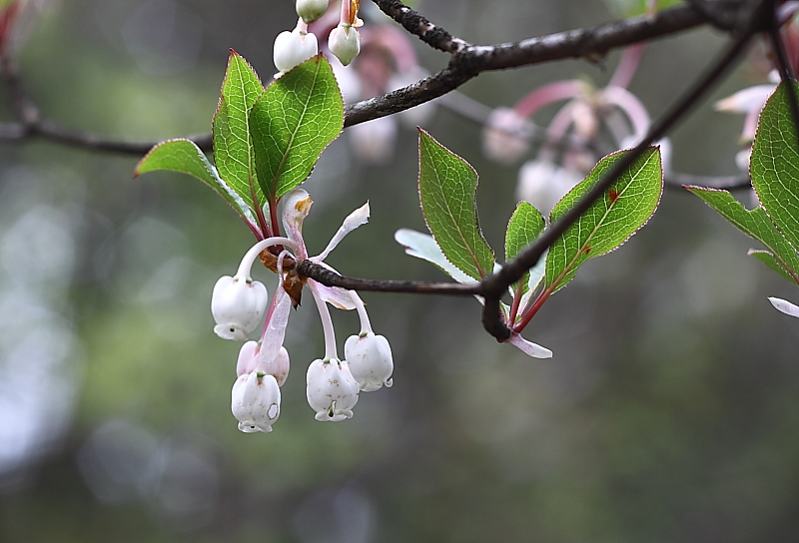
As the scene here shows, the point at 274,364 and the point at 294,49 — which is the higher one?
the point at 294,49

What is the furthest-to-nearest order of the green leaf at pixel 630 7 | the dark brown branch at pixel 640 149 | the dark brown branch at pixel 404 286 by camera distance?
the green leaf at pixel 630 7 → the dark brown branch at pixel 404 286 → the dark brown branch at pixel 640 149

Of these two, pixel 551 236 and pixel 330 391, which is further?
pixel 330 391

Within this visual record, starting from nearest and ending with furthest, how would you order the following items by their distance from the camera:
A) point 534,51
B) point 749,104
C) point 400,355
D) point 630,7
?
1. point 534,51
2. point 749,104
3. point 630,7
4. point 400,355

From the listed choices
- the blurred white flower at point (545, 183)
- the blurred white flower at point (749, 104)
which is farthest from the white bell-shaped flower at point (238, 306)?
the blurred white flower at point (545, 183)

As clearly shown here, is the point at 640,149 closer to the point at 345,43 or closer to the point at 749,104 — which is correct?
the point at 345,43

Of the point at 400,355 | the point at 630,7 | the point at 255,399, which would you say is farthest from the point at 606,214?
the point at 400,355

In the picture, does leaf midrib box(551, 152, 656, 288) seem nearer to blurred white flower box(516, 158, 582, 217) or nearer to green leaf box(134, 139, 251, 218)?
green leaf box(134, 139, 251, 218)

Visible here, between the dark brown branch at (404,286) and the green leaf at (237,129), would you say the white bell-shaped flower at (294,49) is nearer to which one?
the green leaf at (237,129)
